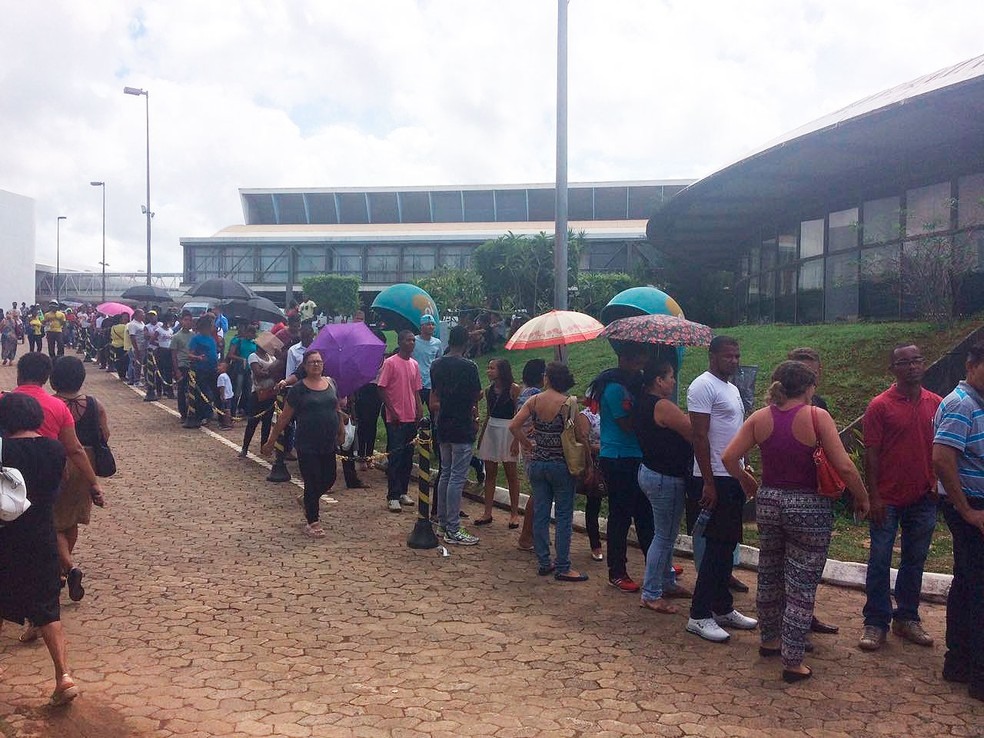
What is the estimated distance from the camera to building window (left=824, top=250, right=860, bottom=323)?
62.5 ft

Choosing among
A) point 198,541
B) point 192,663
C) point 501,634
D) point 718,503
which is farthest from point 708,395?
point 198,541

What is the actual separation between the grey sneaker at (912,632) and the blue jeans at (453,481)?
3700mm

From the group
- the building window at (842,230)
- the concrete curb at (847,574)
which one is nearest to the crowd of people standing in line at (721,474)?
the concrete curb at (847,574)

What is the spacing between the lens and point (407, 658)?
5199mm

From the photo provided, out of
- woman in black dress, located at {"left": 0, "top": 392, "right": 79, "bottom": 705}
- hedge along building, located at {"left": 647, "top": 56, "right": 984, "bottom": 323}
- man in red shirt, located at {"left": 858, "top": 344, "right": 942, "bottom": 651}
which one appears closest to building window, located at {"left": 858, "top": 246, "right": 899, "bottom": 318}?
hedge along building, located at {"left": 647, "top": 56, "right": 984, "bottom": 323}

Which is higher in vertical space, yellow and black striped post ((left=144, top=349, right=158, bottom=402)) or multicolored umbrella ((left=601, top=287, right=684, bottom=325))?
multicolored umbrella ((left=601, top=287, right=684, bottom=325))

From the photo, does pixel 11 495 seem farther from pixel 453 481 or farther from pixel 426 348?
pixel 426 348

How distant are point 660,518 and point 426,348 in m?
4.80

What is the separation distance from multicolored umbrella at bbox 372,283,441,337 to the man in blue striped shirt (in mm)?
→ 6345

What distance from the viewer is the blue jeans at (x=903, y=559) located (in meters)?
5.45

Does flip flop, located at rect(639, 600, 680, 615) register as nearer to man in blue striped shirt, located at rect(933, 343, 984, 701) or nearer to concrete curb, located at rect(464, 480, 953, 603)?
concrete curb, located at rect(464, 480, 953, 603)

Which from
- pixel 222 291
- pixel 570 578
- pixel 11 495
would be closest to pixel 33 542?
pixel 11 495

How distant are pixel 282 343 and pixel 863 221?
12922 millimetres

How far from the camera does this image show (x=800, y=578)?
195 inches
